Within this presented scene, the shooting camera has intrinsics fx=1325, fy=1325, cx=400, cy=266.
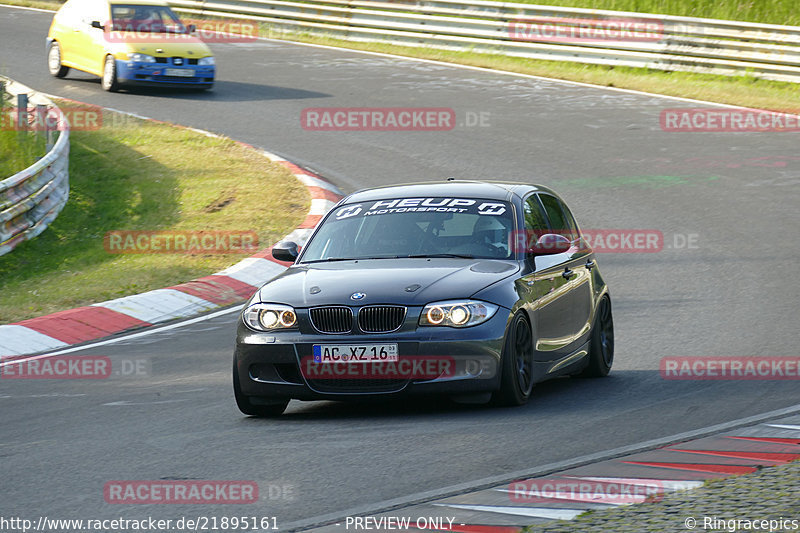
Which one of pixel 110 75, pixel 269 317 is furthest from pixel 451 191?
pixel 110 75

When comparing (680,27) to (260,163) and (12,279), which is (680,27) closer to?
(260,163)

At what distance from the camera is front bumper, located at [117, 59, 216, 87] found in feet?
80.6

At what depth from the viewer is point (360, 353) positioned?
791 cm

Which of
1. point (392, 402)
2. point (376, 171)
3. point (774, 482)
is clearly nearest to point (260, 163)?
point (376, 171)

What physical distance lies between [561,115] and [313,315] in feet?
49.4

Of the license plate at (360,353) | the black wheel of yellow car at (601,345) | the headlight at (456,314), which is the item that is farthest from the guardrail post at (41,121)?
the headlight at (456,314)

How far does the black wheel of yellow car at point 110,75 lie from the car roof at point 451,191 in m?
16.2

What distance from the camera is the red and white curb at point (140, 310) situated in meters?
11.2

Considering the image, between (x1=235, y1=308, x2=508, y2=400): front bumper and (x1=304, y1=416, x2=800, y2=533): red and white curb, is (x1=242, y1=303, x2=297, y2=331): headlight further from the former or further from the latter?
(x1=304, y1=416, x2=800, y2=533): red and white curb

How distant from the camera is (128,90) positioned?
2588cm

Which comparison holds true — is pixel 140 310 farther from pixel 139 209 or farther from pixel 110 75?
pixel 110 75

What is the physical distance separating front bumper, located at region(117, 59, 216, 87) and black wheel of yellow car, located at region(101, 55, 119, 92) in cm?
A: 15

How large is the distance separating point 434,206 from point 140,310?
13.6ft

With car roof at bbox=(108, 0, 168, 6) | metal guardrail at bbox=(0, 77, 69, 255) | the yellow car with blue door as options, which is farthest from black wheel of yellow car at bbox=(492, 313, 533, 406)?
car roof at bbox=(108, 0, 168, 6)
